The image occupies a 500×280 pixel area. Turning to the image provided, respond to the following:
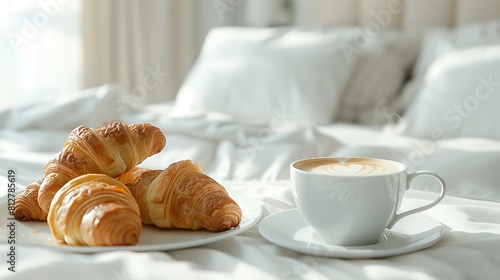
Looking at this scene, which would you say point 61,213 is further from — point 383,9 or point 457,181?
point 383,9

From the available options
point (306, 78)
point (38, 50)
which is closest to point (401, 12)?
point (306, 78)

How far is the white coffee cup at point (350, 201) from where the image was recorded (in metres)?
0.69

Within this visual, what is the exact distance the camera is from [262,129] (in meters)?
1.62

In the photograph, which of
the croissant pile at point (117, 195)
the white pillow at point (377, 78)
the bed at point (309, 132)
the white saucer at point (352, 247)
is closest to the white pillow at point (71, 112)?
the bed at point (309, 132)

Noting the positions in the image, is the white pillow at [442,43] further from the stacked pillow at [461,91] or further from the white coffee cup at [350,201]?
the white coffee cup at [350,201]

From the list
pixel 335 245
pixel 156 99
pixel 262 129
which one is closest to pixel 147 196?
pixel 335 245

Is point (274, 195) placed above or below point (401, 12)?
below

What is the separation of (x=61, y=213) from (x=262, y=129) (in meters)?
0.98

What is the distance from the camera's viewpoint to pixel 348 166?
0.75m

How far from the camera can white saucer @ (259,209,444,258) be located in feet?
2.21

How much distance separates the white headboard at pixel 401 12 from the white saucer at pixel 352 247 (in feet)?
5.07

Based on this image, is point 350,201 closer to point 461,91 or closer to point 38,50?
point 461,91

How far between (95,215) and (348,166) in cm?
29

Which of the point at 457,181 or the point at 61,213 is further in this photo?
the point at 457,181
